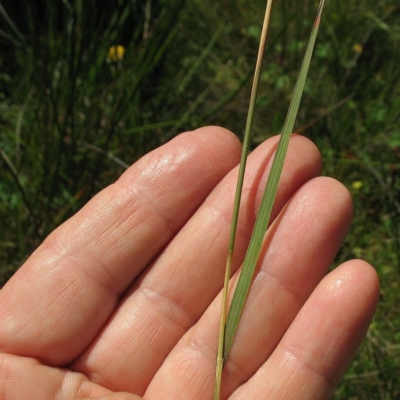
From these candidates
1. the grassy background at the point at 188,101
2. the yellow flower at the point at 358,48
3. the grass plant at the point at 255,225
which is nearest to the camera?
the grass plant at the point at 255,225

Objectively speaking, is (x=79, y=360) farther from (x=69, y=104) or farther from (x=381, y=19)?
(x=381, y=19)

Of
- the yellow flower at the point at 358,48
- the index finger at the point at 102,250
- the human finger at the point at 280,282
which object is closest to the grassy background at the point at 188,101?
the yellow flower at the point at 358,48

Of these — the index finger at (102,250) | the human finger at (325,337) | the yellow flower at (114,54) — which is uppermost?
the yellow flower at (114,54)

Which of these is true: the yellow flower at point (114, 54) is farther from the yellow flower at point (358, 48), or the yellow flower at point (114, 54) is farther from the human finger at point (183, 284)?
the yellow flower at point (358, 48)

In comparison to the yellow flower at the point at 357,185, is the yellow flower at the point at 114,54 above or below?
above

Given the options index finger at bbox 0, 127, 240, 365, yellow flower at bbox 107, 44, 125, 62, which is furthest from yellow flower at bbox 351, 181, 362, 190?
yellow flower at bbox 107, 44, 125, 62

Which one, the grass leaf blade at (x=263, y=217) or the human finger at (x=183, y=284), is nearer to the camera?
the grass leaf blade at (x=263, y=217)

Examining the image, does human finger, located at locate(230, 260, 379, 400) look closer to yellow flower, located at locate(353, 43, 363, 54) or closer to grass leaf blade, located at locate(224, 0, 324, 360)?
grass leaf blade, located at locate(224, 0, 324, 360)
